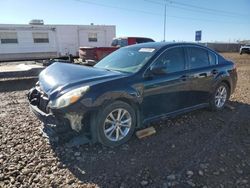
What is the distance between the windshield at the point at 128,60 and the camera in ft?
13.5

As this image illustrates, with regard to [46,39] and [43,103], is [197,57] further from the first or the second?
[46,39]

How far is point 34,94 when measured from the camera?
13.2 ft

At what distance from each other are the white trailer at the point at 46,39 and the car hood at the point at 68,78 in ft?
42.8

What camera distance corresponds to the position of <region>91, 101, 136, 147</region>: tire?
3.45 m

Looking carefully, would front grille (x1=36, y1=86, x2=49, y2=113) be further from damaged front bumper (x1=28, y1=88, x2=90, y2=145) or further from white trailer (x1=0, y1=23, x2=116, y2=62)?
white trailer (x1=0, y1=23, x2=116, y2=62)

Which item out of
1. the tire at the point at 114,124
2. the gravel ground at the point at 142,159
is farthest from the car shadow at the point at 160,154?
the tire at the point at 114,124

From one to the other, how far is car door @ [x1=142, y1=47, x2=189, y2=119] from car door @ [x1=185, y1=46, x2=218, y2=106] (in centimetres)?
21

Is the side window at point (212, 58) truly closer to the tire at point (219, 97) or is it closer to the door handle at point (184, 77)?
the tire at point (219, 97)

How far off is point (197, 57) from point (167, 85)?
127cm

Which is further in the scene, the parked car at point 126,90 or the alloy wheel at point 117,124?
the alloy wheel at point 117,124

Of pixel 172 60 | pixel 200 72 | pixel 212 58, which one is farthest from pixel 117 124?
pixel 212 58

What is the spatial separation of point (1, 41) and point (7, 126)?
12801mm

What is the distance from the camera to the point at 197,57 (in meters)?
4.97

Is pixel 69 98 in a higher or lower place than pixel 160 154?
higher
